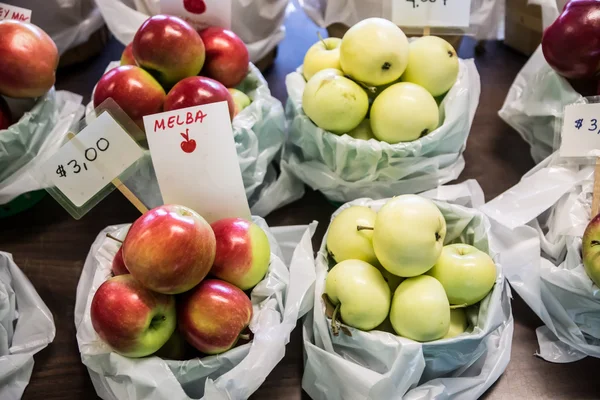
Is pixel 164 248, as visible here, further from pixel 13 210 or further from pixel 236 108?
pixel 13 210

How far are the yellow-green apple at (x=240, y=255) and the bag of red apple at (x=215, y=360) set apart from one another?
20 millimetres

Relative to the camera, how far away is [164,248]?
56 centimetres

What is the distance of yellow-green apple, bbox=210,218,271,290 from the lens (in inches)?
24.8

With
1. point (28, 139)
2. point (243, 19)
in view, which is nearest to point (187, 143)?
point (28, 139)

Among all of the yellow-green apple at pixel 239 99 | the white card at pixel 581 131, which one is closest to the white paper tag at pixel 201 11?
the yellow-green apple at pixel 239 99

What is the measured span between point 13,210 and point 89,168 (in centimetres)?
33

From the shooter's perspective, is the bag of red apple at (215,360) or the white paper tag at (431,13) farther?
the white paper tag at (431,13)

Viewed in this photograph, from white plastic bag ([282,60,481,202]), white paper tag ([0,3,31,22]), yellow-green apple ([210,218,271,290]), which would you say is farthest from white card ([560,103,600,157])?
white paper tag ([0,3,31,22])

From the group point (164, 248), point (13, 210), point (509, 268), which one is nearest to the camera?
point (164, 248)

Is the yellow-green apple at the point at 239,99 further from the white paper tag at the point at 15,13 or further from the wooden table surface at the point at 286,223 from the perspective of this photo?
the white paper tag at the point at 15,13

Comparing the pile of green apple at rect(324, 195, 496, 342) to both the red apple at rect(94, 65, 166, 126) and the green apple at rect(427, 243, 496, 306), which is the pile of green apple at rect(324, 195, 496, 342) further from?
the red apple at rect(94, 65, 166, 126)

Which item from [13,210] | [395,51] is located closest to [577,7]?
[395,51]

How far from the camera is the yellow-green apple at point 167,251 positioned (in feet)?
1.84

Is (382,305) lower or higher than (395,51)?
lower
